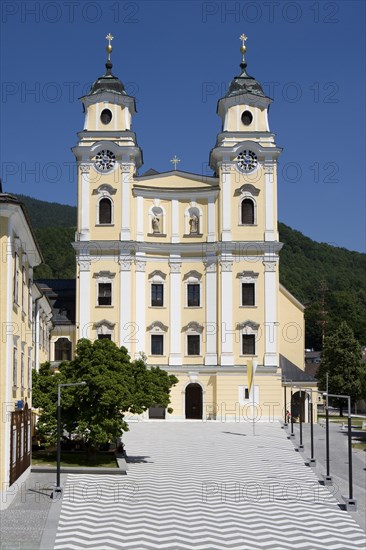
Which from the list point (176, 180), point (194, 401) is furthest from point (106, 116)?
point (194, 401)

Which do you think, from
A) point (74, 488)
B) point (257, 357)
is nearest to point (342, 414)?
point (257, 357)

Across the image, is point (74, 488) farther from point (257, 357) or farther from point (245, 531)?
point (257, 357)

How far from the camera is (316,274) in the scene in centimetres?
13188

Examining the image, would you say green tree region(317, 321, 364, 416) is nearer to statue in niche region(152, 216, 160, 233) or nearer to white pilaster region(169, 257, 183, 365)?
white pilaster region(169, 257, 183, 365)

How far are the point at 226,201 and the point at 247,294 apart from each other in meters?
7.13

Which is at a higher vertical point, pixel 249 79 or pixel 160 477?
pixel 249 79

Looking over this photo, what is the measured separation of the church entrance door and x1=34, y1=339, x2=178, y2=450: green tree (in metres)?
23.6

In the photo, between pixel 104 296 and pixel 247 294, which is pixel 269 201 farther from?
pixel 104 296

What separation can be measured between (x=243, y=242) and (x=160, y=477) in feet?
96.4

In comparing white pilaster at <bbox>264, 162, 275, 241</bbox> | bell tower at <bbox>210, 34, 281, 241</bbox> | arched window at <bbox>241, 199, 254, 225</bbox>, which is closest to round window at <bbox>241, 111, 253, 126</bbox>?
bell tower at <bbox>210, 34, 281, 241</bbox>

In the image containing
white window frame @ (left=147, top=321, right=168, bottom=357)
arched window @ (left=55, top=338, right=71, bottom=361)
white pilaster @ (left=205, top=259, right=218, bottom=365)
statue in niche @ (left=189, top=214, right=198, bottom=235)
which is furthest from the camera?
arched window @ (left=55, top=338, right=71, bottom=361)

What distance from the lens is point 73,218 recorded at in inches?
6673

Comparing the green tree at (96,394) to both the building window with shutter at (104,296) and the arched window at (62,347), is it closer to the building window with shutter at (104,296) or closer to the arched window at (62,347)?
the building window with shutter at (104,296)

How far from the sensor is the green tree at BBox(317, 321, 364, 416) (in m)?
79.1
